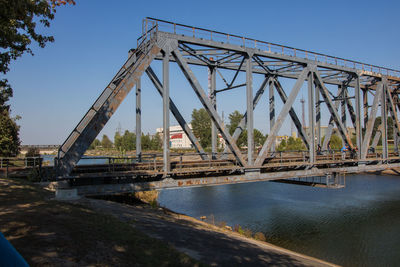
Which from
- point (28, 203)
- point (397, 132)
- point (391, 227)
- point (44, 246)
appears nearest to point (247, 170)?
point (28, 203)

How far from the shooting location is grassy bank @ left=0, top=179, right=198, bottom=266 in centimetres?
576

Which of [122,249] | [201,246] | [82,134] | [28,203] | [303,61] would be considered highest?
[303,61]

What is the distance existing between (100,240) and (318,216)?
19583mm

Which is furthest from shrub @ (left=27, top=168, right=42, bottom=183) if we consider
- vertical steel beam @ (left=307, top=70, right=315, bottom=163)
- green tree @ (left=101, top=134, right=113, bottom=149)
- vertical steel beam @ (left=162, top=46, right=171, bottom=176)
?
green tree @ (left=101, top=134, right=113, bottom=149)

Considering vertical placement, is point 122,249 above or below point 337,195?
above

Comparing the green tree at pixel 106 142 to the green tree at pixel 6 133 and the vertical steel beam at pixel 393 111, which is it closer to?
the green tree at pixel 6 133

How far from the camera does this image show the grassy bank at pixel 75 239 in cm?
576

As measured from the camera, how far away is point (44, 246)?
233 inches

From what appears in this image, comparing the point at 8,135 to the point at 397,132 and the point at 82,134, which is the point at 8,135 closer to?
the point at 82,134

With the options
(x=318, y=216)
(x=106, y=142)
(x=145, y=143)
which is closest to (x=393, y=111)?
(x=318, y=216)

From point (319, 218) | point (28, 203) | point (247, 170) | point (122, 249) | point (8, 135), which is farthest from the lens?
point (8, 135)

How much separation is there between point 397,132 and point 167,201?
972 inches

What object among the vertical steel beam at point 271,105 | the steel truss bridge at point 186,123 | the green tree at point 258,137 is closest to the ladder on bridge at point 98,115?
the steel truss bridge at point 186,123

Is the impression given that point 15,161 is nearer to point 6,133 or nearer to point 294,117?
point 6,133
